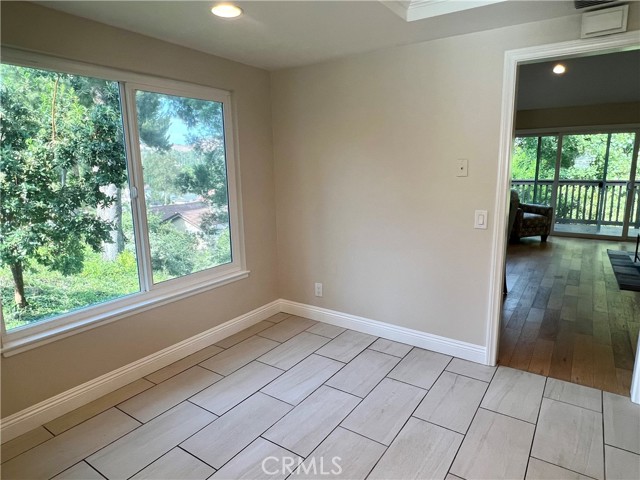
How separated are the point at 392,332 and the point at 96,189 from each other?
234cm

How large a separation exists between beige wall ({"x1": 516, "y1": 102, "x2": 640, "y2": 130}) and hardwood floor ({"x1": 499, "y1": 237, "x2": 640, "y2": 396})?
2822mm

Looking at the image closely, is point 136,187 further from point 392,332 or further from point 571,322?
point 571,322

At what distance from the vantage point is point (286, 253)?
3.59 m

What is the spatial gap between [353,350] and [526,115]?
6782 millimetres

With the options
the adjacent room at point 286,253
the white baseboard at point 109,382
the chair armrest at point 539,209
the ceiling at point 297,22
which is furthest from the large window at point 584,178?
the white baseboard at point 109,382

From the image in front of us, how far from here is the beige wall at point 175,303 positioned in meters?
1.98

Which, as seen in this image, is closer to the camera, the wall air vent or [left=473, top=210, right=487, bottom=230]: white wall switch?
the wall air vent

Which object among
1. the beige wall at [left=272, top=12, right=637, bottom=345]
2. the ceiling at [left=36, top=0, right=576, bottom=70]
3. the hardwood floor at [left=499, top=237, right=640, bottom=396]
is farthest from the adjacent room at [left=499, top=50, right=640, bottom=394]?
the ceiling at [left=36, top=0, right=576, bottom=70]

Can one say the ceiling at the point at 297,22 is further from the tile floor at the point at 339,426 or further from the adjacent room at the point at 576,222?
the tile floor at the point at 339,426

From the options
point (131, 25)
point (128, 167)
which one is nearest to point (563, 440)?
point (128, 167)

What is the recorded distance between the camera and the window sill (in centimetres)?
200

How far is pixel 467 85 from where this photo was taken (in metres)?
2.46

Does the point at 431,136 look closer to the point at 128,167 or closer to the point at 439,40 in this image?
the point at 439,40

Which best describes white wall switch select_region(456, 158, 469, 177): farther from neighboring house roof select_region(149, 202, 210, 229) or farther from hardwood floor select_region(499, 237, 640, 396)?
neighboring house roof select_region(149, 202, 210, 229)
